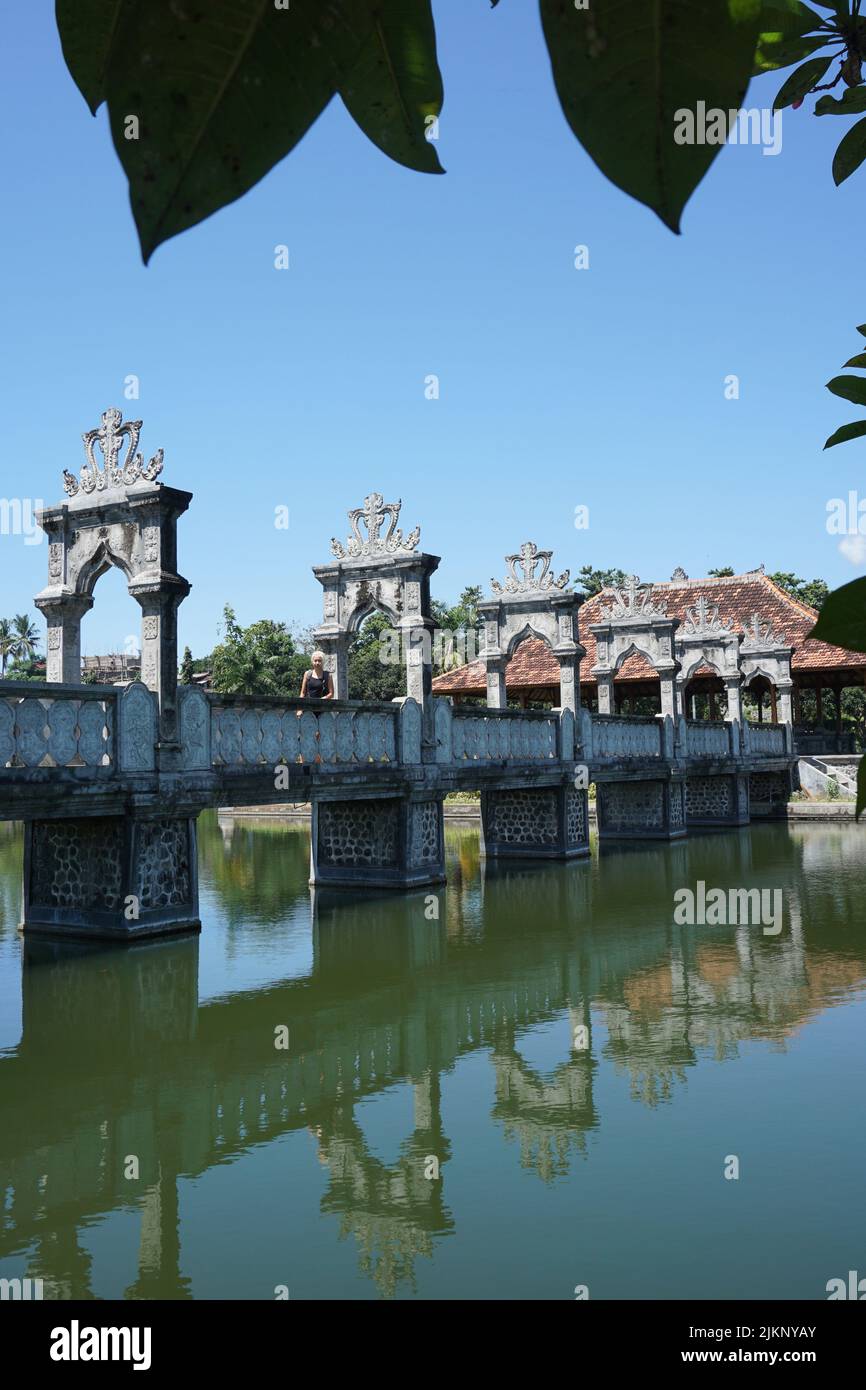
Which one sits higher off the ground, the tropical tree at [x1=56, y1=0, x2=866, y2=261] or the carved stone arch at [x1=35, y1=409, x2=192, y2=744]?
the carved stone arch at [x1=35, y1=409, x2=192, y2=744]

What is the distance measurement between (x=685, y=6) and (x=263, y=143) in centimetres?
18

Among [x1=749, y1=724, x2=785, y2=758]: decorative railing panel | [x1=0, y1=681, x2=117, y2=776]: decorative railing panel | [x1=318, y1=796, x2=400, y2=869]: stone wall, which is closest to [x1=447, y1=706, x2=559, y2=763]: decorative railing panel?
[x1=318, y1=796, x2=400, y2=869]: stone wall

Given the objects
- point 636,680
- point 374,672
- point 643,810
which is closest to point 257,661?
point 374,672

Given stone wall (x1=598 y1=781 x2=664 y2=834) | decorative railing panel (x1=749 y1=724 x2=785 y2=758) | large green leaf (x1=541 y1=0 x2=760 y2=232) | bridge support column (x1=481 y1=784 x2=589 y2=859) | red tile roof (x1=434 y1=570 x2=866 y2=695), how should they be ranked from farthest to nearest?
red tile roof (x1=434 y1=570 x2=866 y2=695), decorative railing panel (x1=749 y1=724 x2=785 y2=758), stone wall (x1=598 y1=781 x2=664 y2=834), bridge support column (x1=481 y1=784 x2=589 y2=859), large green leaf (x1=541 y1=0 x2=760 y2=232)

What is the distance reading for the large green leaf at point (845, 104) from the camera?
3.50ft

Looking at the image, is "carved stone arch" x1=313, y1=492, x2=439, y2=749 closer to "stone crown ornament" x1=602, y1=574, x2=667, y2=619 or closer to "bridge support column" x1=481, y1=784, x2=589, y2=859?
"bridge support column" x1=481, y1=784, x2=589, y2=859

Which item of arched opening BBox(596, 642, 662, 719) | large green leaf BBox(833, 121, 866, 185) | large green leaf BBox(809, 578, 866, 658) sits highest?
arched opening BBox(596, 642, 662, 719)

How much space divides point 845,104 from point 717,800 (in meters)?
22.9

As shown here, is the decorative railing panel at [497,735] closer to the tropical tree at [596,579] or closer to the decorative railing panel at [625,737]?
the decorative railing panel at [625,737]

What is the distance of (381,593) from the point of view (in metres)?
14.5

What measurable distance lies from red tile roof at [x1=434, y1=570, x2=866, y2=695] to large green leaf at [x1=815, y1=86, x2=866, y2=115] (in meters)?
24.0

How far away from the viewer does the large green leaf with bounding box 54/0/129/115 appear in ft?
1.68

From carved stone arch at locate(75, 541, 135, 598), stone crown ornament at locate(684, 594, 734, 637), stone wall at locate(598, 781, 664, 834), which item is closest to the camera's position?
carved stone arch at locate(75, 541, 135, 598)

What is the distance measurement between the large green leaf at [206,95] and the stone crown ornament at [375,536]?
13757mm
